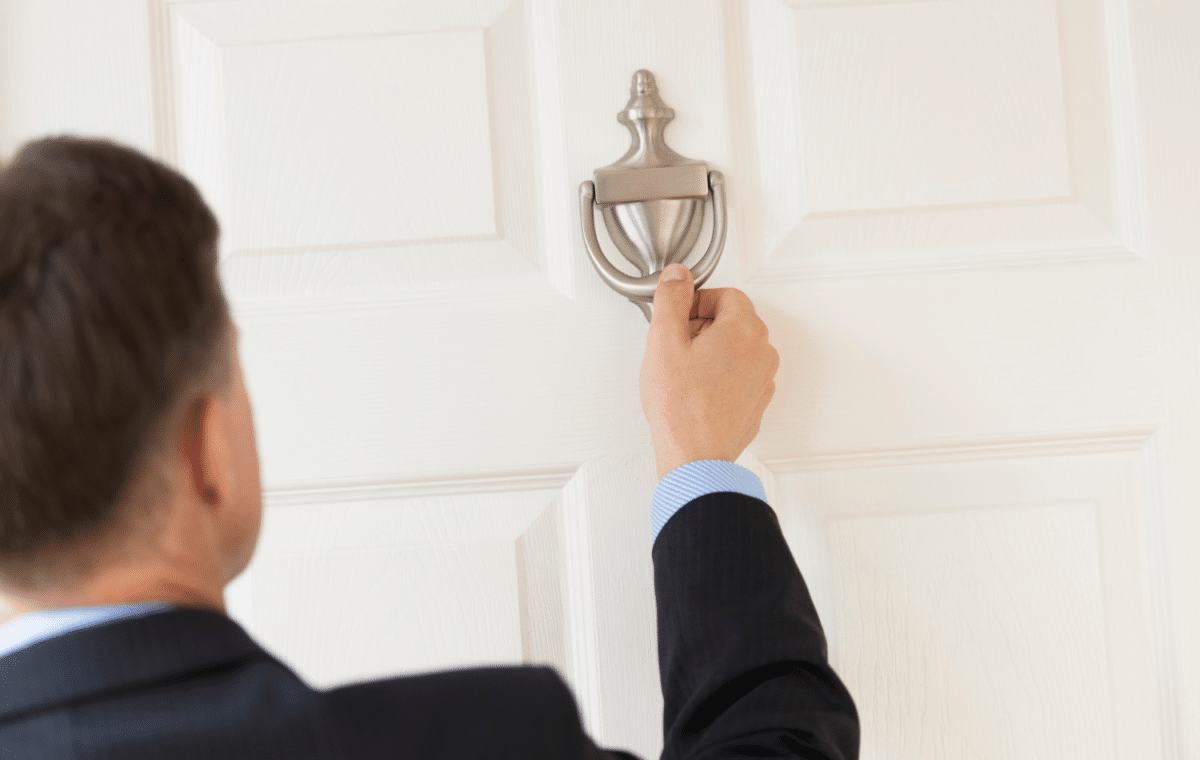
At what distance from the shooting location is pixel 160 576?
406mm

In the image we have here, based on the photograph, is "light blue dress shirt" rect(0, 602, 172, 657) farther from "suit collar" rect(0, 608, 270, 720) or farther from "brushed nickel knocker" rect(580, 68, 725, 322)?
"brushed nickel knocker" rect(580, 68, 725, 322)

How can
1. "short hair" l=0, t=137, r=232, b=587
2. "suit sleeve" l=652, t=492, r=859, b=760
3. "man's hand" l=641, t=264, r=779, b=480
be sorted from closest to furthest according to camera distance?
"short hair" l=0, t=137, r=232, b=587 → "suit sleeve" l=652, t=492, r=859, b=760 → "man's hand" l=641, t=264, r=779, b=480

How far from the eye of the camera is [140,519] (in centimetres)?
40

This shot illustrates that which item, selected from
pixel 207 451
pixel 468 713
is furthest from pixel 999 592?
pixel 207 451

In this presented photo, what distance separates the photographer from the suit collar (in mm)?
364

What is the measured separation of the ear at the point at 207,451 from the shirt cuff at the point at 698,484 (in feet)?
1.00

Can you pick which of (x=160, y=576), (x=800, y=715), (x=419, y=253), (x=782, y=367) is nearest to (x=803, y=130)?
(x=782, y=367)

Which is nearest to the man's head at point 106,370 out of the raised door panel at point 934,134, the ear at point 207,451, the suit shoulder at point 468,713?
the ear at point 207,451

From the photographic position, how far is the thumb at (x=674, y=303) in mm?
646

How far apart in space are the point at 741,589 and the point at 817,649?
6 centimetres

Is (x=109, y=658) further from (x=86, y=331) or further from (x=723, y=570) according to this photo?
(x=723, y=570)

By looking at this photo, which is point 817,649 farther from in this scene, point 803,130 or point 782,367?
point 803,130

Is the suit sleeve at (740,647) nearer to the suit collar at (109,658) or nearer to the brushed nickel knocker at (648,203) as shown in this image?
the brushed nickel knocker at (648,203)

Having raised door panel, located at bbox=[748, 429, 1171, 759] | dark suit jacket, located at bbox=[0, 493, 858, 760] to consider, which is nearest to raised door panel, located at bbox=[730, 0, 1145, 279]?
raised door panel, located at bbox=[748, 429, 1171, 759]
